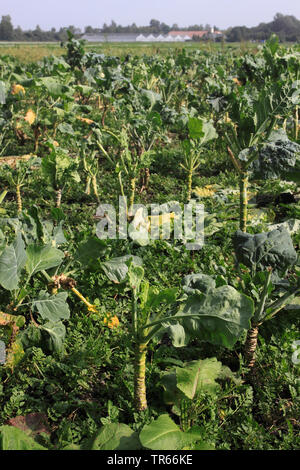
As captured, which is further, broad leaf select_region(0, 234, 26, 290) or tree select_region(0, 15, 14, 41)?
tree select_region(0, 15, 14, 41)

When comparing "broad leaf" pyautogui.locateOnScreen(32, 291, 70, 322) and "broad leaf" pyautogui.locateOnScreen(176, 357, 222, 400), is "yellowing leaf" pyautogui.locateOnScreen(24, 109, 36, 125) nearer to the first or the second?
"broad leaf" pyautogui.locateOnScreen(32, 291, 70, 322)

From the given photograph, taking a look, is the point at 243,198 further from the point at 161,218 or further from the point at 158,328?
the point at 158,328

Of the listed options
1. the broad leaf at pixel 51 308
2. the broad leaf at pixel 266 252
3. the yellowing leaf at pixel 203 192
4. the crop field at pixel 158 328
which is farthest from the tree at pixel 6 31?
the broad leaf at pixel 266 252

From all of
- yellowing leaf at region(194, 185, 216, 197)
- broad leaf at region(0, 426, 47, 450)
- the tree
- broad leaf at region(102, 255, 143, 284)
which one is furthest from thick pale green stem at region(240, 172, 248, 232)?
the tree

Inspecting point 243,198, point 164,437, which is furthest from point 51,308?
point 243,198

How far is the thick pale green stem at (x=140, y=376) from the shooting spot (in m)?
1.94

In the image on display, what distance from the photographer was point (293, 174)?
129 inches

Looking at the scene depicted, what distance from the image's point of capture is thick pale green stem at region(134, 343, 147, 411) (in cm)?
194

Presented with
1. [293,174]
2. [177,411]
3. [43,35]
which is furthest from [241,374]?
[43,35]

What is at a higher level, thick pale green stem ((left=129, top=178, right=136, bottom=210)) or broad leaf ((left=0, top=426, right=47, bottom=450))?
thick pale green stem ((left=129, top=178, right=136, bottom=210))

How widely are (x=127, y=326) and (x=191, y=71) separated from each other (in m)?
10.6

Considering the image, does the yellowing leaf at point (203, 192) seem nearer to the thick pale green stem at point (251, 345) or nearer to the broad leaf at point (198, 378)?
the thick pale green stem at point (251, 345)

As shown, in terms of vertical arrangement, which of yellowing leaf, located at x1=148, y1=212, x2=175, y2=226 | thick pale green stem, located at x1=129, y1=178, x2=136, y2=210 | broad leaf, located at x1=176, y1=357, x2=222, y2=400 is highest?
thick pale green stem, located at x1=129, y1=178, x2=136, y2=210
